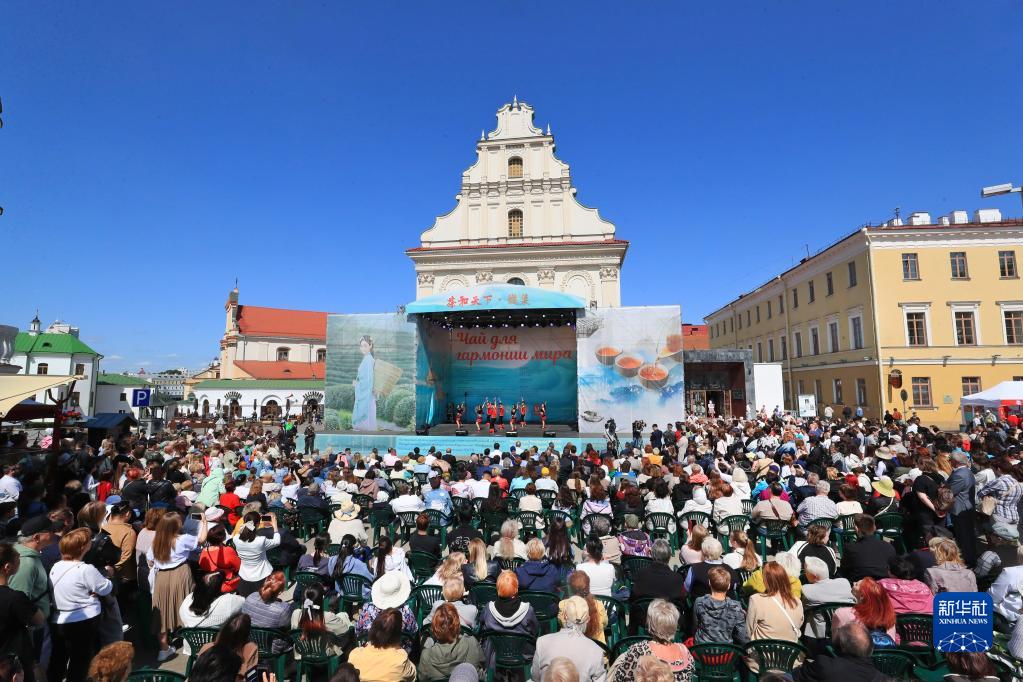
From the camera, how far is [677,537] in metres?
6.91

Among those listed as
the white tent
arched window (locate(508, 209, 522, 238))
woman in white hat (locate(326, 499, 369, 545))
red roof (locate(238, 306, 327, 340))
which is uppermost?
arched window (locate(508, 209, 522, 238))

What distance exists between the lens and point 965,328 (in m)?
22.5

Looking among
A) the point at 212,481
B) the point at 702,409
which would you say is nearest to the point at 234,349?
the point at 702,409

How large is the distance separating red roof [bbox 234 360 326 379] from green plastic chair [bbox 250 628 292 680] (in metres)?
42.4

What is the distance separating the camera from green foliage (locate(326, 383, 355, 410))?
60.7 ft

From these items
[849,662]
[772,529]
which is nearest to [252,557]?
[849,662]

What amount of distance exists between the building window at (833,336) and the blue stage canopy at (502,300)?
675 inches

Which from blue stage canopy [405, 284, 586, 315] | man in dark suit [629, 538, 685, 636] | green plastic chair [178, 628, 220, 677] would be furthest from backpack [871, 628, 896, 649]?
blue stage canopy [405, 284, 586, 315]

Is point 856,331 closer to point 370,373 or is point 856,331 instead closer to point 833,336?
point 833,336

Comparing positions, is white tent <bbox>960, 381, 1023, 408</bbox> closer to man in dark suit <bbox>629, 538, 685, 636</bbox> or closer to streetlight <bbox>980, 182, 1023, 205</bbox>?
streetlight <bbox>980, 182, 1023, 205</bbox>

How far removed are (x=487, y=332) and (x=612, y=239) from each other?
12.8 metres

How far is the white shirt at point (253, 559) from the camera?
4461 mm

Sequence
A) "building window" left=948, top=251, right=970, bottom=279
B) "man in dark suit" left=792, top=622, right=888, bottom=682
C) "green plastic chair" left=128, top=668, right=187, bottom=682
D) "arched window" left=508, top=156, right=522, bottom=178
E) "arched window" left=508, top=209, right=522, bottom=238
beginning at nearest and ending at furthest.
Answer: "man in dark suit" left=792, top=622, right=888, bottom=682, "green plastic chair" left=128, top=668, right=187, bottom=682, "building window" left=948, top=251, right=970, bottom=279, "arched window" left=508, top=209, right=522, bottom=238, "arched window" left=508, top=156, right=522, bottom=178

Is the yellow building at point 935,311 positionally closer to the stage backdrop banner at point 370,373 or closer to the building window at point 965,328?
the building window at point 965,328
